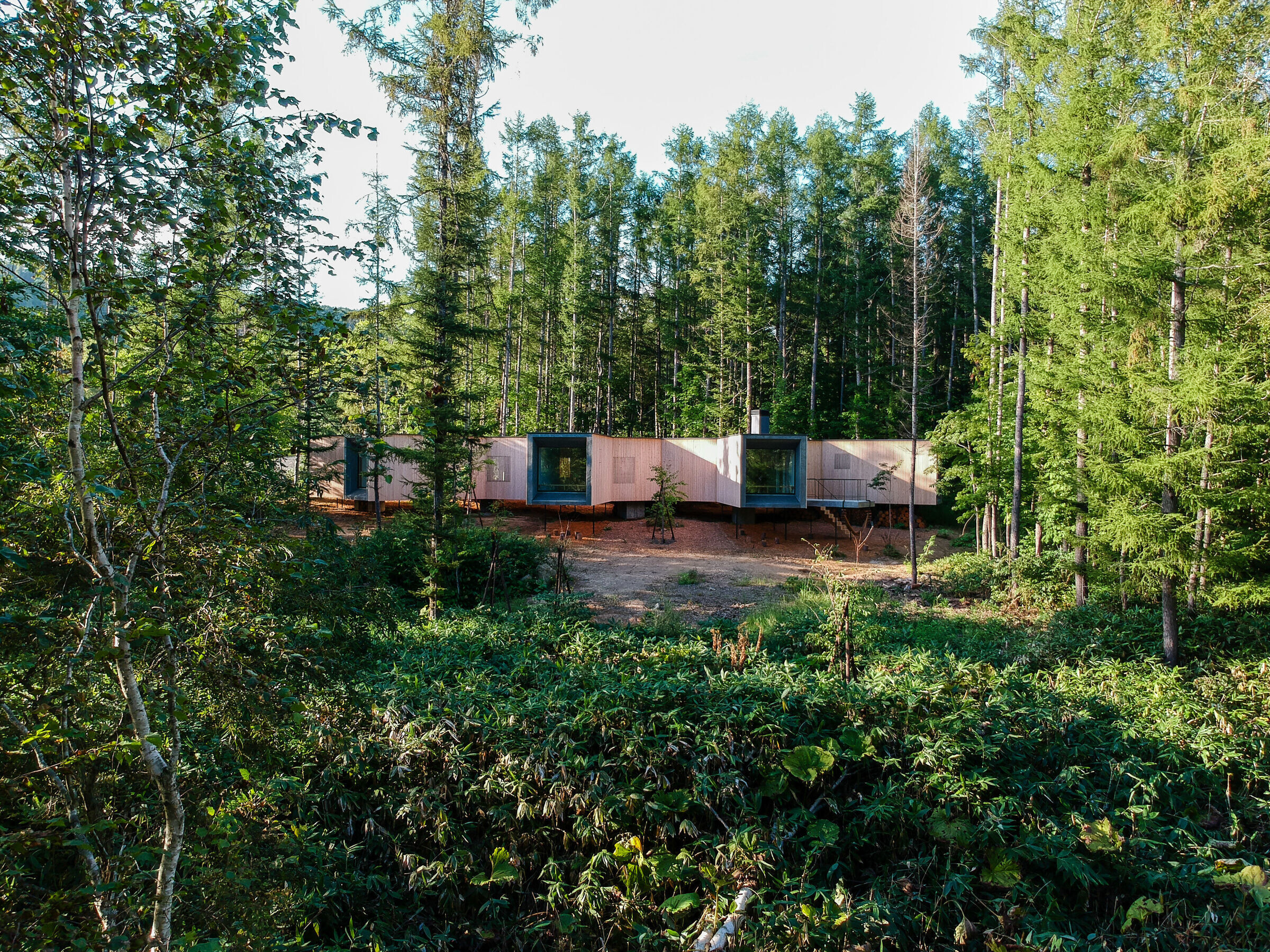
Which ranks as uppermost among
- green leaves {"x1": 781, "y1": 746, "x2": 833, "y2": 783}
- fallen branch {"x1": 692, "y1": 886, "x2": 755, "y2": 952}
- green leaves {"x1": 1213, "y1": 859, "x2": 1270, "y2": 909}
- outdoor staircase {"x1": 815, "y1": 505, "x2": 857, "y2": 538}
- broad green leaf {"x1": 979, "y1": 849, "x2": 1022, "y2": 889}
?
outdoor staircase {"x1": 815, "y1": 505, "x2": 857, "y2": 538}

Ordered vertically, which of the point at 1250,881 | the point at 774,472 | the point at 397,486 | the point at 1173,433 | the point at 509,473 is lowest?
the point at 1250,881

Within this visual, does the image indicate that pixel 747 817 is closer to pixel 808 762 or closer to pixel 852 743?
pixel 808 762

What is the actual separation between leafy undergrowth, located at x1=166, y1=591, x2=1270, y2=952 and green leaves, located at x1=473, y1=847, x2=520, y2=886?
18 millimetres

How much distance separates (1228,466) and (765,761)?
6.37 metres

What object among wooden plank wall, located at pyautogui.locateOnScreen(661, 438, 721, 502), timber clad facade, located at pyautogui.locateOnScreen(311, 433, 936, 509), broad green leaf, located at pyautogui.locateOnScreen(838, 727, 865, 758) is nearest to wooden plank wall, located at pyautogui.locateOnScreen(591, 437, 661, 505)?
timber clad facade, located at pyautogui.locateOnScreen(311, 433, 936, 509)

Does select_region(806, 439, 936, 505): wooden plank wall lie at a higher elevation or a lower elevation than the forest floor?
higher

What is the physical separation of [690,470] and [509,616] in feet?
37.1

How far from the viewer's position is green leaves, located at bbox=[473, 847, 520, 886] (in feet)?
12.7

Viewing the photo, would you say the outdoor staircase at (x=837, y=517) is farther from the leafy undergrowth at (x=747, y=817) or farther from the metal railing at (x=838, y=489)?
the leafy undergrowth at (x=747, y=817)

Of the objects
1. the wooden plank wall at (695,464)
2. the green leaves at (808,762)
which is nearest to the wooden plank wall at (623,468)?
the wooden plank wall at (695,464)

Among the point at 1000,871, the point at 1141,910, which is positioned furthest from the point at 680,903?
the point at 1141,910

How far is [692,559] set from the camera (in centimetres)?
1498

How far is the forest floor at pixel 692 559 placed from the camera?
1071 cm

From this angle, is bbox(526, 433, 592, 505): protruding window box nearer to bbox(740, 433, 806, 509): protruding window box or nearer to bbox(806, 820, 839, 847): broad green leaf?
bbox(740, 433, 806, 509): protruding window box
